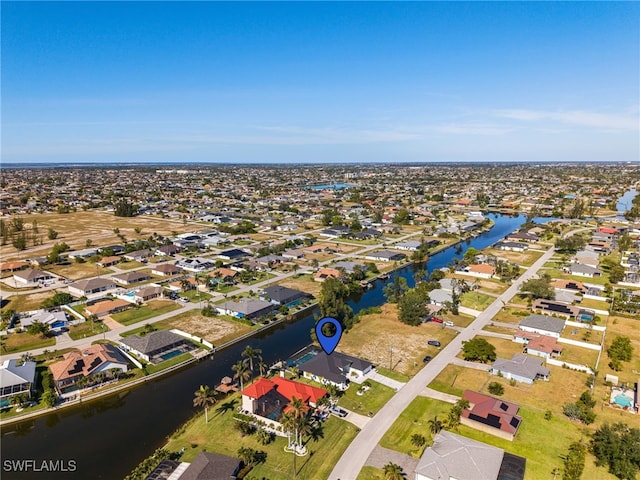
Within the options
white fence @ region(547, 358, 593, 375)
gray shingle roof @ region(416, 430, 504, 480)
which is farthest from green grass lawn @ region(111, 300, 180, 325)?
A: white fence @ region(547, 358, 593, 375)

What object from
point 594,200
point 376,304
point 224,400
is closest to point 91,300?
point 224,400

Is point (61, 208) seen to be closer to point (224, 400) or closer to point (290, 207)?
point (290, 207)

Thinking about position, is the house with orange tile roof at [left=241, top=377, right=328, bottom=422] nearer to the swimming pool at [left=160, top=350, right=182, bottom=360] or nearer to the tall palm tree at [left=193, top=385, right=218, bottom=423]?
the tall palm tree at [left=193, top=385, right=218, bottom=423]

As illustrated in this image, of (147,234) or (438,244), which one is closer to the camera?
(438,244)

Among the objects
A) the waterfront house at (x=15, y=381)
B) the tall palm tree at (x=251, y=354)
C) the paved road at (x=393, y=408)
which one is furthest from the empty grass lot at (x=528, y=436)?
the waterfront house at (x=15, y=381)

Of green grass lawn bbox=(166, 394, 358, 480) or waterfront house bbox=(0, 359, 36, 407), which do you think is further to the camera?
waterfront house bbox=(0, 359, 36, 407)

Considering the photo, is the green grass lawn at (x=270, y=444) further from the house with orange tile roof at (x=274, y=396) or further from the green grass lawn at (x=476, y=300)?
the green grass lawn at (x=476, y=300)

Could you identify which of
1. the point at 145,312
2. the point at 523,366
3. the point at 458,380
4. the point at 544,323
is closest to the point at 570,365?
the point at 523,366
